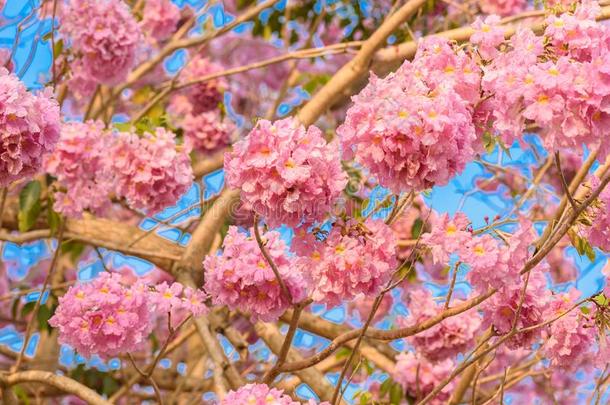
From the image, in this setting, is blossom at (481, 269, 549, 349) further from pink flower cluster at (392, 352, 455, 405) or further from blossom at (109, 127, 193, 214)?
pink flower cluster at (392, 352, 455, 405)

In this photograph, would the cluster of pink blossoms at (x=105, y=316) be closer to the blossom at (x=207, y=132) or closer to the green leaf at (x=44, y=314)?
the green leaf at (x=44, y=314)

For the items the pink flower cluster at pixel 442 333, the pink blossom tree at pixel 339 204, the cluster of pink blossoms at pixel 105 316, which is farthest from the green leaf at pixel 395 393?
the cluster of pink blossoms at pixel 105 316

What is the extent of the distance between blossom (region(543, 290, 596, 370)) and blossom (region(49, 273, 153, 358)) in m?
0.80

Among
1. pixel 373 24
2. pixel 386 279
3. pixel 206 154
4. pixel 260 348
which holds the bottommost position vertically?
pixel 386 279

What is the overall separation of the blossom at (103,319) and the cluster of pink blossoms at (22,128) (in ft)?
0.94

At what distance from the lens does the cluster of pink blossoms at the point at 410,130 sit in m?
1.52

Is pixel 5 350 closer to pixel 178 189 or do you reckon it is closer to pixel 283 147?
pixel 178 189

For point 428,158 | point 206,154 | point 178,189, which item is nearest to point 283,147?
point 428,158

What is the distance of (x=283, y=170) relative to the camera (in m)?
1.58

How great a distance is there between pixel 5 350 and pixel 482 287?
1810mm

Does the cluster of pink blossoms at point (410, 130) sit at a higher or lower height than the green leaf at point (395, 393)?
lower

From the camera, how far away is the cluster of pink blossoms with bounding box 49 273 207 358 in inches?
79.2

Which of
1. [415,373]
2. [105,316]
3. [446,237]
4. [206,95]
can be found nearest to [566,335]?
[446,237]

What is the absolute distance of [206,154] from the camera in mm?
3773
